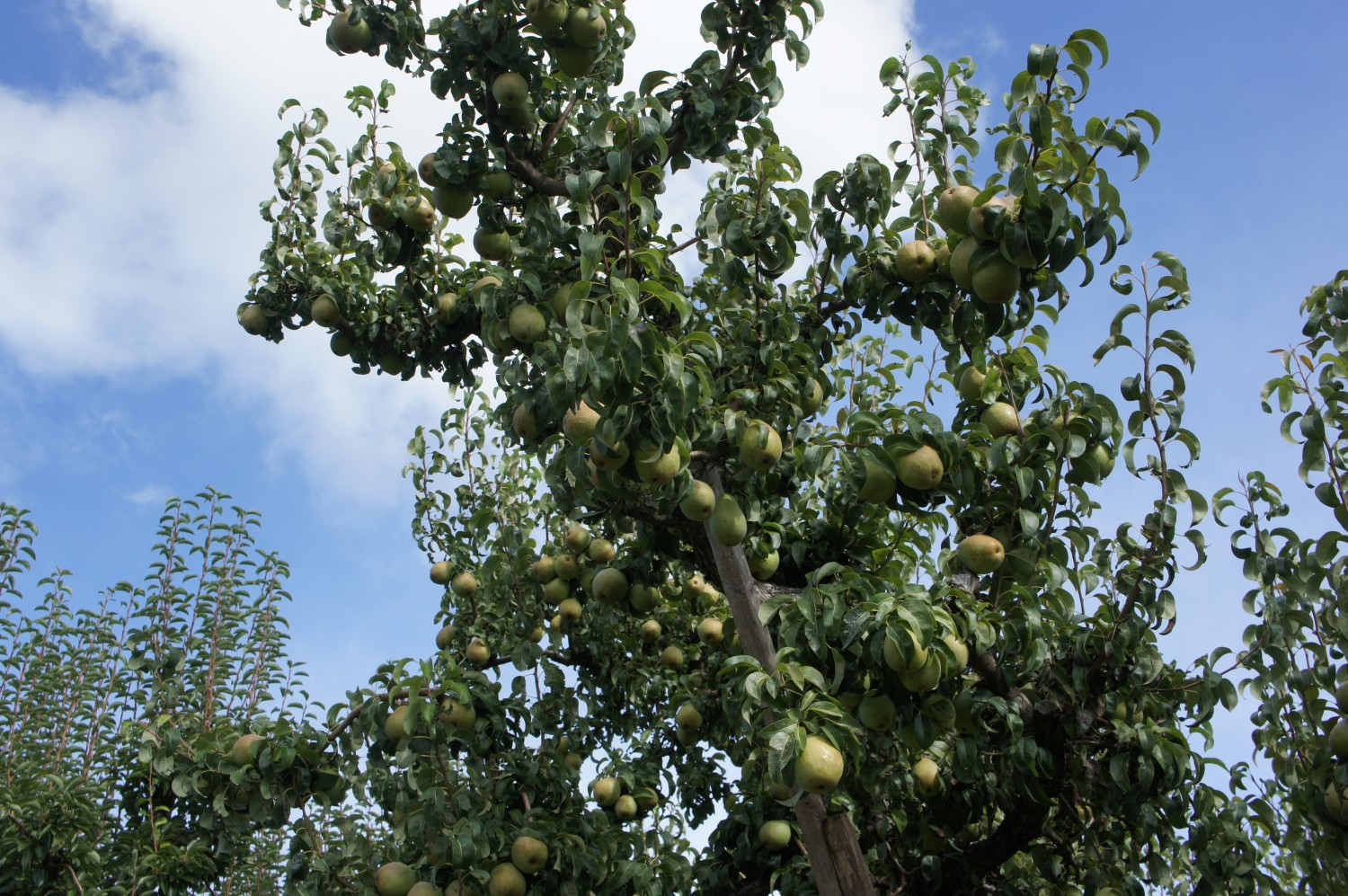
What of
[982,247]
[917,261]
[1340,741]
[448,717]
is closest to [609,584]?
[448,717]

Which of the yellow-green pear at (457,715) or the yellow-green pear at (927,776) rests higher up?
the yellow-green pear at (457,715)

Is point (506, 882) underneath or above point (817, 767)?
above

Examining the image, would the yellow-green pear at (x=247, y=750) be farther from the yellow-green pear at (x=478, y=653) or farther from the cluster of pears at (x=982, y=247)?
the cluster of pears at (x=982, y=247)

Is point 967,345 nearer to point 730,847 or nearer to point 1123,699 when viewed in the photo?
point 1123,699

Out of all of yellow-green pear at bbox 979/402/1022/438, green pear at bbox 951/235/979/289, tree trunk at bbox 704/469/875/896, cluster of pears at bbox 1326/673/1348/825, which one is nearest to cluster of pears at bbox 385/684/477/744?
tree trunk at bbox 704/469/875/896

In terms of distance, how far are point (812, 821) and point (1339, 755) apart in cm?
177

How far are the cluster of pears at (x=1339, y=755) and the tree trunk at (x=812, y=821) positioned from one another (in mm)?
1534

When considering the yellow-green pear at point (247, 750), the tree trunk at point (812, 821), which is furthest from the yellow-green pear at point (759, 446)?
the yellow-green pear at point (247, 750)

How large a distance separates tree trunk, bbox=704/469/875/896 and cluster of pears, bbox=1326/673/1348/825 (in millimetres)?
1534

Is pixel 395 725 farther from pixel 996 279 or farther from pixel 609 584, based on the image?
pixel 996 279

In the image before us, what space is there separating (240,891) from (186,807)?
5.42 feet

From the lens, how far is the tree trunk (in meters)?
3.53

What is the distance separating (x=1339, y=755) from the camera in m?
3.42

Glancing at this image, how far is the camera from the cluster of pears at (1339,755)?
10.9 ft
